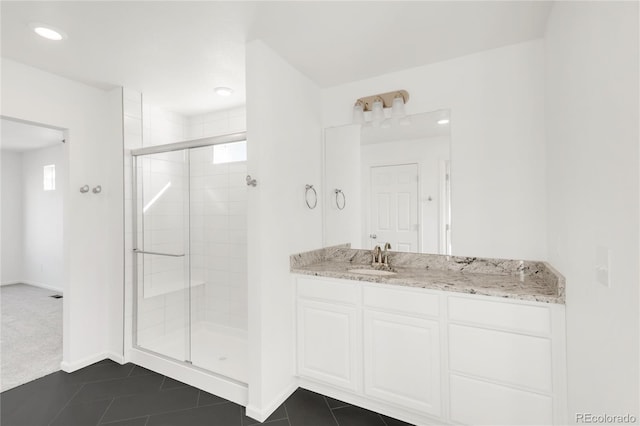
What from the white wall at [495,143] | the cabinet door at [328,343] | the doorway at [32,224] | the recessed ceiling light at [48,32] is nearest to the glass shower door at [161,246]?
the recessed ceiling light at [48,32]

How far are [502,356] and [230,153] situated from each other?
2.59m

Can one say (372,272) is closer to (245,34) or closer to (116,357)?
(245,34)

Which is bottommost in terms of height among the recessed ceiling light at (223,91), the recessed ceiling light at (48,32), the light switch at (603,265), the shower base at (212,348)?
the shower base at (212,348)

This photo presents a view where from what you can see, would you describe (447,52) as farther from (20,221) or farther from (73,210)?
(20,221)

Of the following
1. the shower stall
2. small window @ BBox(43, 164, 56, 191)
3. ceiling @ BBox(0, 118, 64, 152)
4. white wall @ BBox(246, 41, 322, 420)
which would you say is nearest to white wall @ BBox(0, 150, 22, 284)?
ceiling @ BBox(0, 118, 64, 152)

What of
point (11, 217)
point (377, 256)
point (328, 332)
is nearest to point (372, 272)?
point (377, 256)

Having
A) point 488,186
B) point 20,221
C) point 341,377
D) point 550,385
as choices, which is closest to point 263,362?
point 341,377

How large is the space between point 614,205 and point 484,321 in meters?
0.98

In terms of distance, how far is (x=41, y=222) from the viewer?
5668 millimetres

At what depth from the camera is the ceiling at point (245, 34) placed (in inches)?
67.8

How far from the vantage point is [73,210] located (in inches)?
105

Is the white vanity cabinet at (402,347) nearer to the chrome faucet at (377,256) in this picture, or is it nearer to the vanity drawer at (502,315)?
the vanity drawer at (502,315)

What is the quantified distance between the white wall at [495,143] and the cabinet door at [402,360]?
0.71 meters

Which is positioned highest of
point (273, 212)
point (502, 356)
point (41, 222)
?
point (273, 212)
